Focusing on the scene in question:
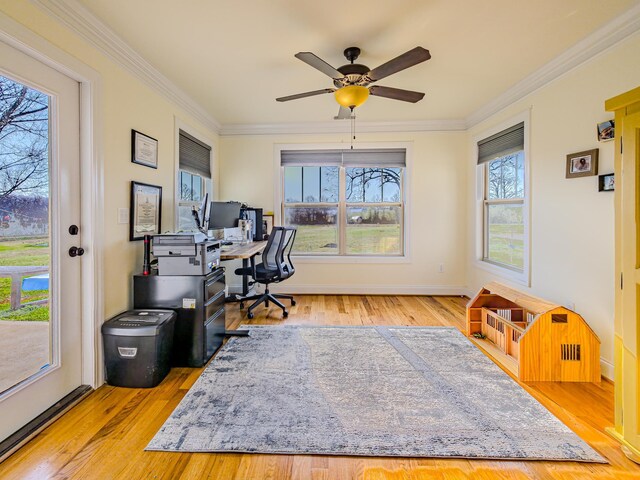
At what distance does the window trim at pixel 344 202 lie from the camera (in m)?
4.59

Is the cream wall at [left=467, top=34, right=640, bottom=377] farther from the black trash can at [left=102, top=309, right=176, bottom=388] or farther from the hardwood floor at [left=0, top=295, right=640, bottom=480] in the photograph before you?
the black trash can at [left=102, top=309, right=176, bottom=388]

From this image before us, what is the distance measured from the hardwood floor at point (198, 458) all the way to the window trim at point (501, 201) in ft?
4.56

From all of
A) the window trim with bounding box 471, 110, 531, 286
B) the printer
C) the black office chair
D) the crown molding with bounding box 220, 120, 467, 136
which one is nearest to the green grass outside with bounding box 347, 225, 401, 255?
the window trim with bounding box 471, 110, 531, 286

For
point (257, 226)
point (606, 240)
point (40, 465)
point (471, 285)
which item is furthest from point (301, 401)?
point (471, 285)

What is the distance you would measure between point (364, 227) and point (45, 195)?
374cm

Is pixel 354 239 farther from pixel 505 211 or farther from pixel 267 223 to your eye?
pixel 505 211

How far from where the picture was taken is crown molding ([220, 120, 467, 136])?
448 centimetres

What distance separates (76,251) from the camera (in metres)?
2.08

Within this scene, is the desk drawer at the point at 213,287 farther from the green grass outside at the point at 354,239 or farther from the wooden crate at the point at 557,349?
the wooden crate at the point at 557,349

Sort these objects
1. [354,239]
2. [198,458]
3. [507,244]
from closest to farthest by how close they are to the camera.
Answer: [198,458] → [507,244] → [354,239]

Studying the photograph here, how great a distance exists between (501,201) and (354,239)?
6.56 feet

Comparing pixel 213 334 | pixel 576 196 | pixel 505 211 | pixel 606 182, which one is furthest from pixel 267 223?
pixel 606 182

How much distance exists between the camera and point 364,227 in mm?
4824

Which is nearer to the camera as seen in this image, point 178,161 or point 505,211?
point 178,161
